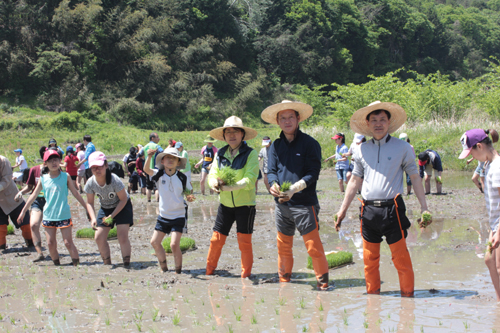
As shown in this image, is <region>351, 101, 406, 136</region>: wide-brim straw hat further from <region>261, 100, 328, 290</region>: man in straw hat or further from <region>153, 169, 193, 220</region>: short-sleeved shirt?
<region>153, 169, 193, 220</region>: short-sleeved shirt

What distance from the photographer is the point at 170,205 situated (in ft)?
21.2

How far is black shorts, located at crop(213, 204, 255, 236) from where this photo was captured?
6172 mm

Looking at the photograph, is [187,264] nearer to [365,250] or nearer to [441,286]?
[365,250]

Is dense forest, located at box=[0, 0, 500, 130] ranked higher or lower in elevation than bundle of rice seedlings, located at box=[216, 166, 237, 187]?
higher

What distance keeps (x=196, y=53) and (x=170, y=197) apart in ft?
186

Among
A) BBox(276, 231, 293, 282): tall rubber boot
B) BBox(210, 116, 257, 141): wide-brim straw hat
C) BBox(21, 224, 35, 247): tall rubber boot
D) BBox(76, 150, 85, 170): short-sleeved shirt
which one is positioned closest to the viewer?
BBox(276, 231, 293, 282): tall rubber boot

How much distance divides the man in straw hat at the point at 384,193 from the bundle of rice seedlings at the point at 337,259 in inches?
56.3

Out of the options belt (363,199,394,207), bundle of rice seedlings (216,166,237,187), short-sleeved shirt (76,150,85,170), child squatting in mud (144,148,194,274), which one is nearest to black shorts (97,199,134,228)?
child squatting in mud (144,148,194,274)

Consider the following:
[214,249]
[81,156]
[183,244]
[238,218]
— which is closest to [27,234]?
[183,244]

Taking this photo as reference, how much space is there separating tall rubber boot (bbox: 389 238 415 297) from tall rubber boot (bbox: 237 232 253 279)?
75.0 inches

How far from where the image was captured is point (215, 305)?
5.13m

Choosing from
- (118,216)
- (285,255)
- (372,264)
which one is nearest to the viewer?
(372,264)

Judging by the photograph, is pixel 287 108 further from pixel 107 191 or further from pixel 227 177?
pixel 107 191

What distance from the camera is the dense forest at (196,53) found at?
48.8 m
